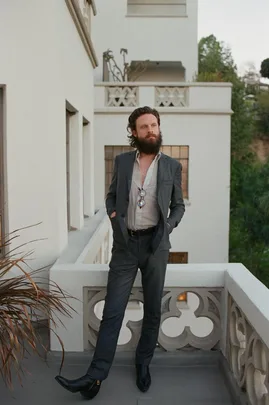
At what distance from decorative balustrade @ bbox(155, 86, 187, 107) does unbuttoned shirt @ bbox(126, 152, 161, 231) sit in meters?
9.79

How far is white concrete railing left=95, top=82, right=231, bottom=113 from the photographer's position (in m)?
12.3

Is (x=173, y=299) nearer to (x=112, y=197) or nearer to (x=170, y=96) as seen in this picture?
(x=112, y=197)

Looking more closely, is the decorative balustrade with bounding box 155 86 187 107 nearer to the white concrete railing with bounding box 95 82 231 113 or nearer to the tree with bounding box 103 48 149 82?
the white concrete railing with bounding box 95 82 231 113

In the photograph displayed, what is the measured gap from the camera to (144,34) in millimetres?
15289

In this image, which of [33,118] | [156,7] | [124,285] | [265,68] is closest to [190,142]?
[156,7]

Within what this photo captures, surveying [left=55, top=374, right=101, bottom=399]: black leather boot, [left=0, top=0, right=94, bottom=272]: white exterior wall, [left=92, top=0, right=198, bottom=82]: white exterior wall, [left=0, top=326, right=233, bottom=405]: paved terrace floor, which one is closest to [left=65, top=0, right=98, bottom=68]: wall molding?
[left=0, top=0, right=94, bottom=272]: white exterior wall

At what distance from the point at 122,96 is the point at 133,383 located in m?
10.3

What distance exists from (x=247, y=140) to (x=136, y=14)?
34.1 ft

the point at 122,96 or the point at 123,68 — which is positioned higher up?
the point at 123,68

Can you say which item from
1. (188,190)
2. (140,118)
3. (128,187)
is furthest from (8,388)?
(188,190)

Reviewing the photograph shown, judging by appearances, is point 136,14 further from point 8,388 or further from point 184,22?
point 8,388

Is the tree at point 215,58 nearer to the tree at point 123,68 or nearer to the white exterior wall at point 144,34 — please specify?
the white exterior wall at point 144,34

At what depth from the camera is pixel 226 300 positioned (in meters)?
3.18

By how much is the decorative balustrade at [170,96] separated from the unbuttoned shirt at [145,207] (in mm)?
9789
